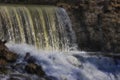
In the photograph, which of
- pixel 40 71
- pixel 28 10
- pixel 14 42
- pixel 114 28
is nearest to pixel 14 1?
pixel 28 10

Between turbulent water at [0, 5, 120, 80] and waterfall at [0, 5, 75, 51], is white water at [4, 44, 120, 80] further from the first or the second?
waterfall at [0, 5, 75, 51]

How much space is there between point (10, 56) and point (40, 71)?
143cm

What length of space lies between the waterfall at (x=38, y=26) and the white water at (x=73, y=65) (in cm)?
73

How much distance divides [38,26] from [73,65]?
337cm

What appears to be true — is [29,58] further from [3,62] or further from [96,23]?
[96,23]

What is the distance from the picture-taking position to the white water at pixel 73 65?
60.3 feet

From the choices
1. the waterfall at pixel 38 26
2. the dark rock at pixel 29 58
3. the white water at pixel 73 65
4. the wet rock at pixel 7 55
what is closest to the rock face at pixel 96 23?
the waterfall at pixel 38 26

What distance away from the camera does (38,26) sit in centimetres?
2214

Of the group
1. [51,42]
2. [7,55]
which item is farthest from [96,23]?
[7,55]

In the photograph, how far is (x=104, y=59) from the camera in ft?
71.1

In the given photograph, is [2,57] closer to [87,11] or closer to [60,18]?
[60,18]

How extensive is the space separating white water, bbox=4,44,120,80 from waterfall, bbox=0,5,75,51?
0.73 meters

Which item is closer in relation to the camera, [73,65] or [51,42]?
[73,65]

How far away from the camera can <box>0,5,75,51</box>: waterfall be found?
20864 millimetres
